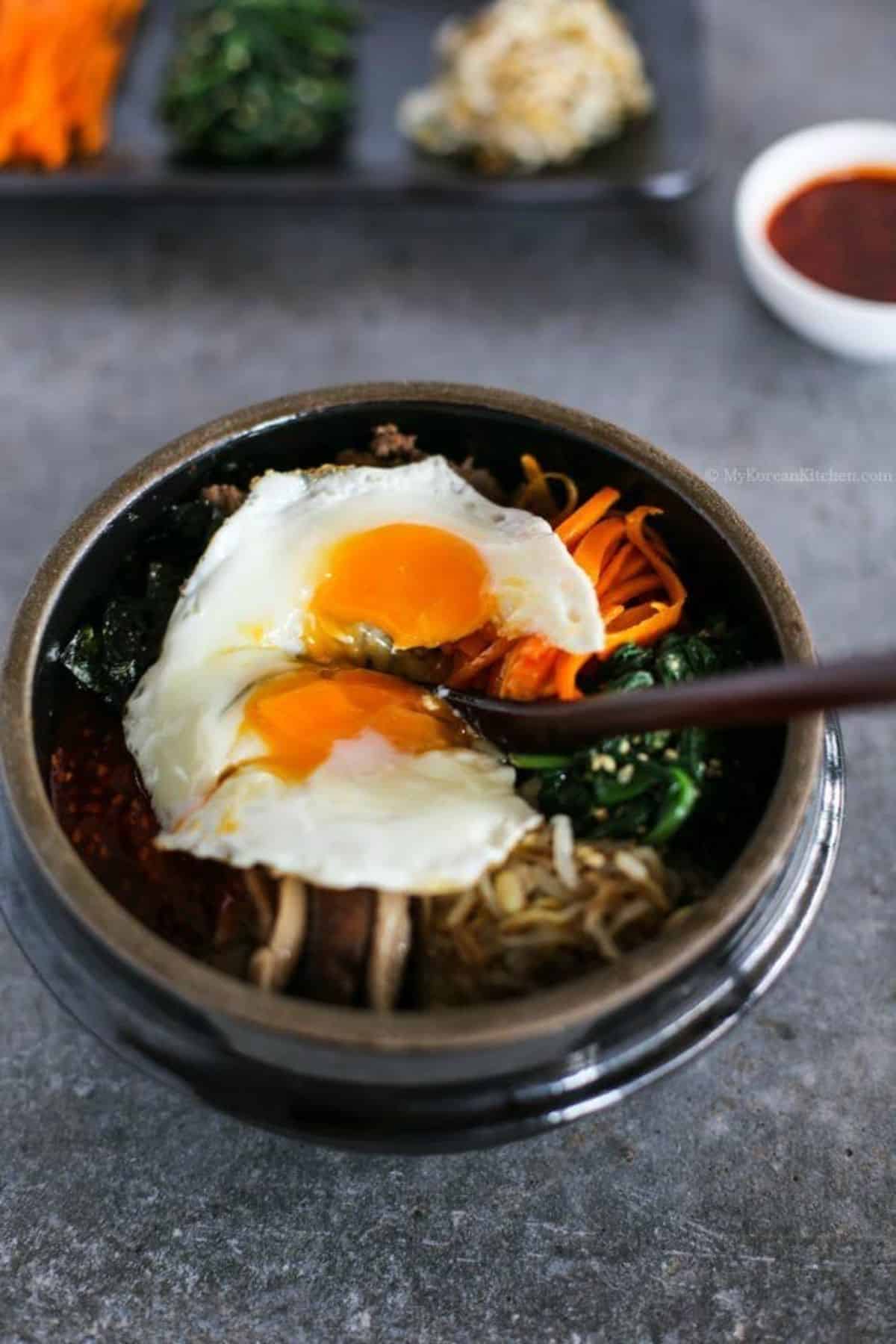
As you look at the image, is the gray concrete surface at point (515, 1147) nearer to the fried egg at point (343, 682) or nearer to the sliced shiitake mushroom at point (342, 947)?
the sliced shiitake mushroom at point (342, 947)

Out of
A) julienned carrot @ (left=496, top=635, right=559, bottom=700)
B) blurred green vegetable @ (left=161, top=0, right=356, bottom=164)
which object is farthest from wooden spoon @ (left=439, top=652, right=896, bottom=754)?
blurred green vegetable @ (left=161, top=0, right=356, bottom=164)

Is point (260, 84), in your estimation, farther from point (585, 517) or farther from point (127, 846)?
point (127, 846)

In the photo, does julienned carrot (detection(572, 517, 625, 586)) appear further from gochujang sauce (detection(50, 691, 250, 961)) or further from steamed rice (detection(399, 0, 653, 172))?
steamed rice (detection(399, 0, 653, 172))

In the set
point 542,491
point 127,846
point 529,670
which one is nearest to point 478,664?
point 529,670

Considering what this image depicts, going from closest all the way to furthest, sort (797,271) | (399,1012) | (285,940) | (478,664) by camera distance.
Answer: (399,1012), (285,940), (478,664), (797,271)

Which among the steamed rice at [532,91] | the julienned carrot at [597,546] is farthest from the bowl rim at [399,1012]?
the steamed rice at [532,91]

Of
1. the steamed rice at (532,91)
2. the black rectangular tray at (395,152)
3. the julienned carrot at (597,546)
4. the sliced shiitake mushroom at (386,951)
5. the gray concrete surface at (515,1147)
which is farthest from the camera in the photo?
the steamed rice at (532,91)
